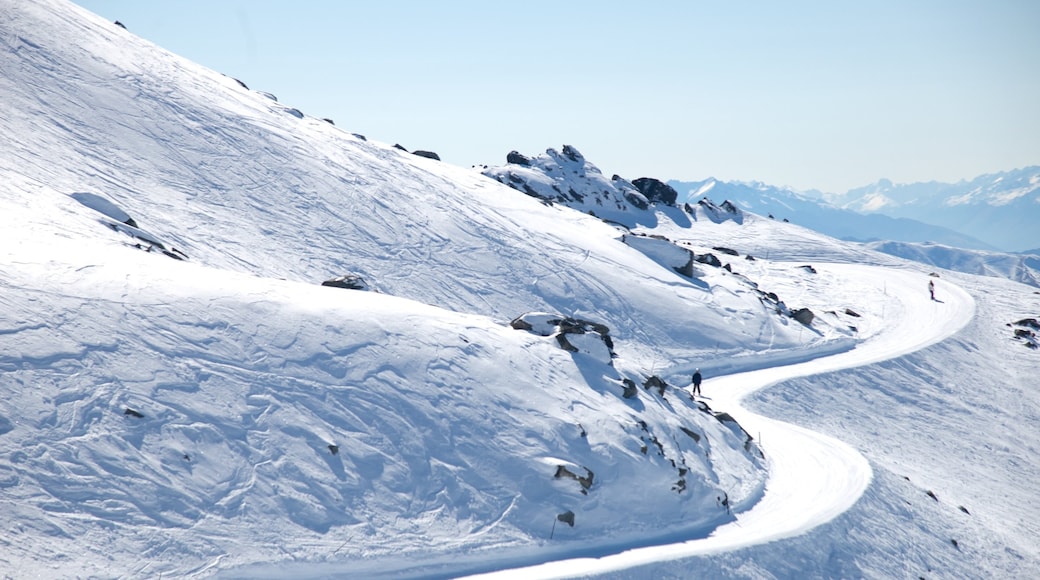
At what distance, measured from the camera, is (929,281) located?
232 ft

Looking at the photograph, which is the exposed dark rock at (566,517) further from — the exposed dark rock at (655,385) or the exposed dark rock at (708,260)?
the exposed dark rock at (708,260)

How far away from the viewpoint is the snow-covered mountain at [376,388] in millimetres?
17391

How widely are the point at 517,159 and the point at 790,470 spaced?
209 feet

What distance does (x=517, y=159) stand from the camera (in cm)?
8788

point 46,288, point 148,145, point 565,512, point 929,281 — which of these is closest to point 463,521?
point 565,512

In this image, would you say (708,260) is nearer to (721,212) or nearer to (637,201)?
(637,201)

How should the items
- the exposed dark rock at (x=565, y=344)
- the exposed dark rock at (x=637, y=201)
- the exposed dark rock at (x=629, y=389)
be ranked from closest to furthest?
the exposed dark rock at (x=629, y=389) < the exposed dark rock at (x=565, y=344) < the exposed dark rock at (x=637, y=201)

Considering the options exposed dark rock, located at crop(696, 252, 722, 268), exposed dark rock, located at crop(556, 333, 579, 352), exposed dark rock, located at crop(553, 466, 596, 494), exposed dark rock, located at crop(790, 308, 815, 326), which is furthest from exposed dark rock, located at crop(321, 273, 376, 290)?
exposed dark rock, located at crop(696, 252, 722, 268)

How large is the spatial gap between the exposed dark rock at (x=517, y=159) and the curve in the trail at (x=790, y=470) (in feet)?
140

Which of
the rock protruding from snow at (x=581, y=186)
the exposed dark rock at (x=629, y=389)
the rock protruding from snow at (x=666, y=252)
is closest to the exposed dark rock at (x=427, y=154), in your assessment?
the rock protruding from snow at (x=581, y=186)

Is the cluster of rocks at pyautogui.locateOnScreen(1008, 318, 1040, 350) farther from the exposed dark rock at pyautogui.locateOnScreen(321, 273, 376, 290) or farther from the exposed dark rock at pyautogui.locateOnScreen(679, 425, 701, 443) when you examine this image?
the exposed dark rock at pyautogui.locateOnScreen(321, 273, 376, 290)

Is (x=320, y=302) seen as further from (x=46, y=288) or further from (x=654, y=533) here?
(x=654, y=533)

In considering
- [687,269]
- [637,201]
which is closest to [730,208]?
[637,201]

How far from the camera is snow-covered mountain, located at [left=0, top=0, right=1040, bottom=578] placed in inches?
685
